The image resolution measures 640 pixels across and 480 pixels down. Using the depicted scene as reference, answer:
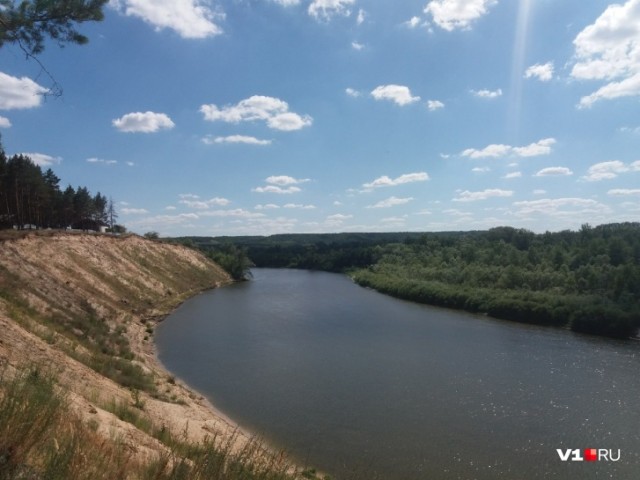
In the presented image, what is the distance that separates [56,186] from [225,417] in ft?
197

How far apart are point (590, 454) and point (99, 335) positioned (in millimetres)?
23989

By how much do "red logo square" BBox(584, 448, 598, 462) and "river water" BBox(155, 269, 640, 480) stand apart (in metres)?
0.28

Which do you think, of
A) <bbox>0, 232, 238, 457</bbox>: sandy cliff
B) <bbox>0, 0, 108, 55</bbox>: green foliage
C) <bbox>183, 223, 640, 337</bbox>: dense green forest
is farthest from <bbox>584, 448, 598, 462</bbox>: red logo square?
<bbox>183, 223, 640, 337</bbox>: dense green forest

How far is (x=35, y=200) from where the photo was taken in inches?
2108

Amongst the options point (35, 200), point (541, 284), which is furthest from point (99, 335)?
point (541, 284)

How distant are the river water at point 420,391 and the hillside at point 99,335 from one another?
2.75 metres

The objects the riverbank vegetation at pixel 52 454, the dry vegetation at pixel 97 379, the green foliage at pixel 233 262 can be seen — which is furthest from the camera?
the green foliage at pixel 233 262

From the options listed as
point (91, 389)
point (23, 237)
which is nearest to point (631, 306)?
point (91, 389)

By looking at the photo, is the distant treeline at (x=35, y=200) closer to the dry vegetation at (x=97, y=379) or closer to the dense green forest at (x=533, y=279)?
Answer: the dry vegetation at (x=97, y=379)

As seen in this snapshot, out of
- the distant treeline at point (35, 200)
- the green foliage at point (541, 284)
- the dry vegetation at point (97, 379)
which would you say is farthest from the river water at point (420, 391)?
the distant treeline at point (35, 200)

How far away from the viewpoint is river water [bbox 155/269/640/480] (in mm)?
16188

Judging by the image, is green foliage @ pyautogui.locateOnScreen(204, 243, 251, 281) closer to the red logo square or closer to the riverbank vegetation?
the red logo square

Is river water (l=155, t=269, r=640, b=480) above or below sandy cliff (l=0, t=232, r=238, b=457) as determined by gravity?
below

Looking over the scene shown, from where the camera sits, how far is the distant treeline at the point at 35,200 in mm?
48406
